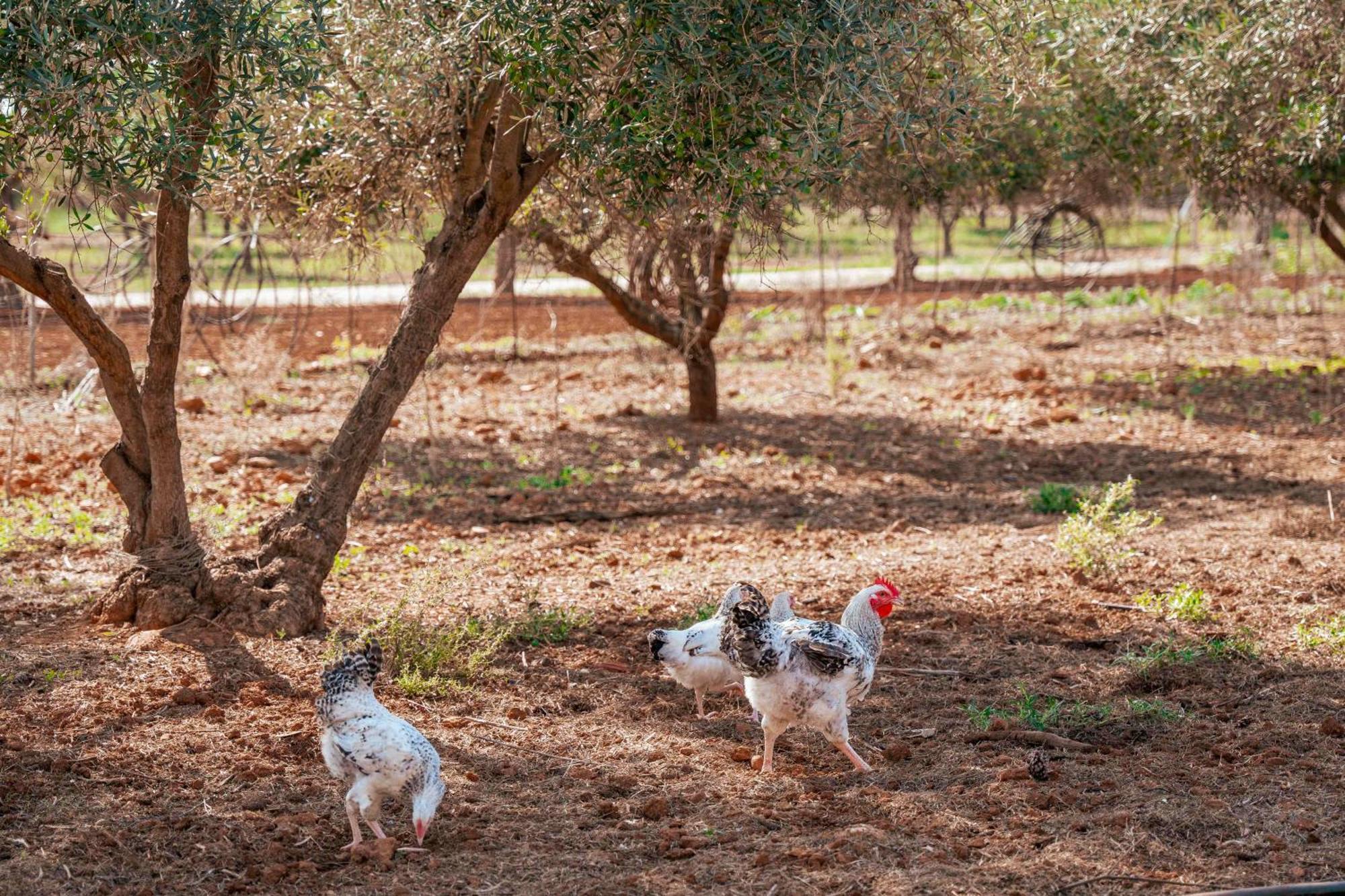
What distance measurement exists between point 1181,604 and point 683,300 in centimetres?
653

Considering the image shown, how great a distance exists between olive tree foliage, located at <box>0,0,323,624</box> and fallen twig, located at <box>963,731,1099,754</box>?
3.68m

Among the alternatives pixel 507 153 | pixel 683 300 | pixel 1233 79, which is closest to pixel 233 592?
pixel 507 153

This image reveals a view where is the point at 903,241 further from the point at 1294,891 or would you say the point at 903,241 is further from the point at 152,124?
the point at 1294,891

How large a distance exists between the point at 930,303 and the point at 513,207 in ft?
52.0

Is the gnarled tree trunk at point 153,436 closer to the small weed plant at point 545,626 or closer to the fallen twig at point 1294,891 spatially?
the small weed plant at point 545,626

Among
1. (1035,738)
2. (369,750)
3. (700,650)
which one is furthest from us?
(700,650)

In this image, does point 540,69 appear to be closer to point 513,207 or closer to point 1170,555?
point 513,207

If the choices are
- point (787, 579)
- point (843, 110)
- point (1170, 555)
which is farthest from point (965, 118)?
point (1170, 555)

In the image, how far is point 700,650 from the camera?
521cm

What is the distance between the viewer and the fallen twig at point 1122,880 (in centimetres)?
380

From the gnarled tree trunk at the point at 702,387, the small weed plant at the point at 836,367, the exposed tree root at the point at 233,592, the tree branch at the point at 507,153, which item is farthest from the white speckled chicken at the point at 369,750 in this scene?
the small weed plant at the point at 836,367

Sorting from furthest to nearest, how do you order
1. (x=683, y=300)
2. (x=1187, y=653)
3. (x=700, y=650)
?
1. (x=683, y=300)
2. (x=1187, y=653)
3. (x=700, y=650)

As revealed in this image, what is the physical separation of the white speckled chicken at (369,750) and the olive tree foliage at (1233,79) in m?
6.50

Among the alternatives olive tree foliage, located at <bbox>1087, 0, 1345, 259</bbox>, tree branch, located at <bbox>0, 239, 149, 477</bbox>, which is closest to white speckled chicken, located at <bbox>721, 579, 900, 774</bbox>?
tree branch, located at <bbox>0, 239, 149, 477</bbox>
